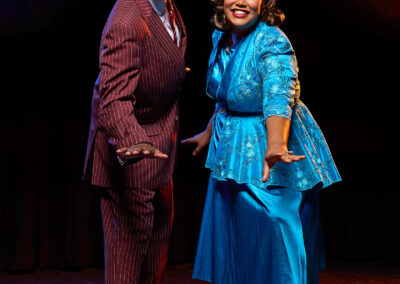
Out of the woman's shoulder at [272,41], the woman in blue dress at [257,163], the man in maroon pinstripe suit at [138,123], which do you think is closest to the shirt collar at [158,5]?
the man in maroon pinstripe suit at [138,123]

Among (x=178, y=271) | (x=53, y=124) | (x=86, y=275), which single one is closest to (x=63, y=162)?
(x=53, y=124)

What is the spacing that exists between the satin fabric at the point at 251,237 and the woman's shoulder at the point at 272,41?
0.46m

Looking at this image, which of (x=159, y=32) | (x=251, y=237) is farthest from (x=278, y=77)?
(x=251, y=237)

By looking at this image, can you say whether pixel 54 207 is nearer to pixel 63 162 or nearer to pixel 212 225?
pixel 63 162

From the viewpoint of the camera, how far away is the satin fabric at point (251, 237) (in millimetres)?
1658

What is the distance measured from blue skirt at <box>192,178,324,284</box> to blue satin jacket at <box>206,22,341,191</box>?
0.06 m

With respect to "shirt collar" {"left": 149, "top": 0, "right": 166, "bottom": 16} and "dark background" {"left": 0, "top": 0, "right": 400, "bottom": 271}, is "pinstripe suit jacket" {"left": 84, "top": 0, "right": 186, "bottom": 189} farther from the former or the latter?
"dark background" {"left": 0, "top": 0, "right": 400, "bottom": 271}

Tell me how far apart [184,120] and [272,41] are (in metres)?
2.58

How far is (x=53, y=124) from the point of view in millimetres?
3867

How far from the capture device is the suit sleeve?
1.51 meters

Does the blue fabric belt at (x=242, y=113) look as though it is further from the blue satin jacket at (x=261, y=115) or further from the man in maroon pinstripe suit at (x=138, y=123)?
the man in maroon pinstripe suit at (x=138, y=123)

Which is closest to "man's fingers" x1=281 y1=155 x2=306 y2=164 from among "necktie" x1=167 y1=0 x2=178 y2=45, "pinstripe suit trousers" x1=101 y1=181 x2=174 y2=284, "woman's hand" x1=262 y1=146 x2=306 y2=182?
"woman's hand" x1=262 y1=146 x2=306 y2=182

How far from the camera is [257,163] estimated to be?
1695 millimetres

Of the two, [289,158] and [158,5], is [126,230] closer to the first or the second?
[289,158]
